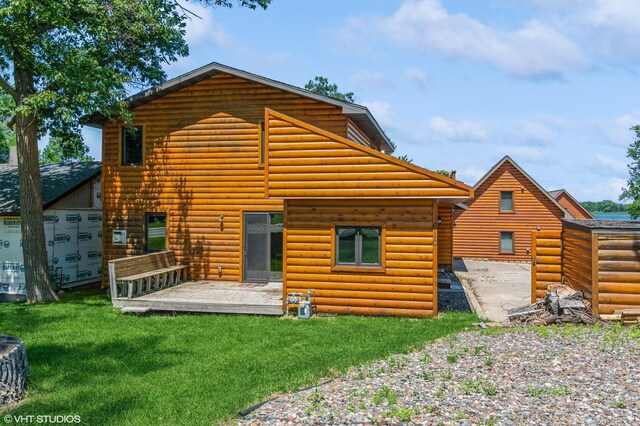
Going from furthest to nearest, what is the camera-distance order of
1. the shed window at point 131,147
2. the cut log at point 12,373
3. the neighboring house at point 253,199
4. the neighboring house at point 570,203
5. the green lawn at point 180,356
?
the neighboring house at point 570,203 → the shed window at point 131,147 → the neighboring house at point 253,199 → the cut log at point 12,373 → the green lawn at point 180,356

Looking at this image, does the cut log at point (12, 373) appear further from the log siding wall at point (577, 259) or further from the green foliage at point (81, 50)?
the log siding wall at point (577, 259)

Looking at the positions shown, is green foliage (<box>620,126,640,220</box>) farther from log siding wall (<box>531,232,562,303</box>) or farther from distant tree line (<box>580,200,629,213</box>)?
distant tree line (<box>580,200,629,213</box>)

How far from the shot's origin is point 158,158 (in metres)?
16.4

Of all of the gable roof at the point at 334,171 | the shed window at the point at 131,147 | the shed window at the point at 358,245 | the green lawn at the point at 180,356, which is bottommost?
the green lawn at the point at 180,356

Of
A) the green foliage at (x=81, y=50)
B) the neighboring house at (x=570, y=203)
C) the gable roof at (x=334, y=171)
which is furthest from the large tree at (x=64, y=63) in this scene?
the neighboring house at (x=570, y=203)

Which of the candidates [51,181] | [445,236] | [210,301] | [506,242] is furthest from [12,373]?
[506,242]

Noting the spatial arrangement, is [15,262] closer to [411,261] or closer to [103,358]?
[103,358]

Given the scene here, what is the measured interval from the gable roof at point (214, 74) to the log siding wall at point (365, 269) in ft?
12.8

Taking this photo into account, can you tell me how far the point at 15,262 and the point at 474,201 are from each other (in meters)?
24.8

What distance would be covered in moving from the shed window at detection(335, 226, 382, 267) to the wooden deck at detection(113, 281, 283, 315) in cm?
205

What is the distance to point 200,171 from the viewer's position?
16109mm

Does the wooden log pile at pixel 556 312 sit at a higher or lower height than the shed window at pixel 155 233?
lower

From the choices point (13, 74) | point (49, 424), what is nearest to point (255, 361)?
point (49, 424)

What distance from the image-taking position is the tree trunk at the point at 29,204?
48.2 feet
